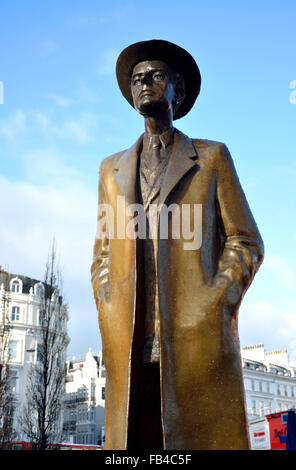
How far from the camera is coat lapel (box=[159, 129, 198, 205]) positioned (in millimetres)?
3389

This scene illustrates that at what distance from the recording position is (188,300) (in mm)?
3119

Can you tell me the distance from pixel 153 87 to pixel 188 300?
57.8 inches

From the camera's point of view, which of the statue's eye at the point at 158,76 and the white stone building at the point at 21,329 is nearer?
the statue's eye at the point at 158,76

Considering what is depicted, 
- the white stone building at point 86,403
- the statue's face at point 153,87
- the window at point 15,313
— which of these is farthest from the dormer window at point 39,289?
the statue's face at point 153,87

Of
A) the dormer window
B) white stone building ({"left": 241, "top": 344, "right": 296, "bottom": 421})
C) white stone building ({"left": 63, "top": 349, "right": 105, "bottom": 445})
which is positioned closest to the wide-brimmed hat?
the dormer window

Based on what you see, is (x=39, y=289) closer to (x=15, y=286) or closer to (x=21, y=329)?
(x=15, y=286)

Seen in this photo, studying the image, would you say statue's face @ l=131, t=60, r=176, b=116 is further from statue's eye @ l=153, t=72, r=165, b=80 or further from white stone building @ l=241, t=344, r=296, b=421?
white stone building @ l=241, t=344, r=296, b=421

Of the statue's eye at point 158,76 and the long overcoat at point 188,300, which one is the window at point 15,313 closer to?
the long overcoat at point 188,300

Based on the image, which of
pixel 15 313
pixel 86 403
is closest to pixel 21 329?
pixel 15 313

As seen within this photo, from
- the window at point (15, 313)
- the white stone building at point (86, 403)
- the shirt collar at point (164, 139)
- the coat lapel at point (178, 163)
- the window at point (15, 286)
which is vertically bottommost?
the coat lapel at point (178, 163)

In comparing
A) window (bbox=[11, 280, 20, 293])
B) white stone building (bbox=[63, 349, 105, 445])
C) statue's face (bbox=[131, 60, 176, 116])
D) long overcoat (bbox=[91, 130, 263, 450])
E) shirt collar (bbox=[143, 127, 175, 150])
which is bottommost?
long overcoat (bbox=[91, 130, 263, 450])

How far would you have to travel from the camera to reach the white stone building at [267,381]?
68562mm
